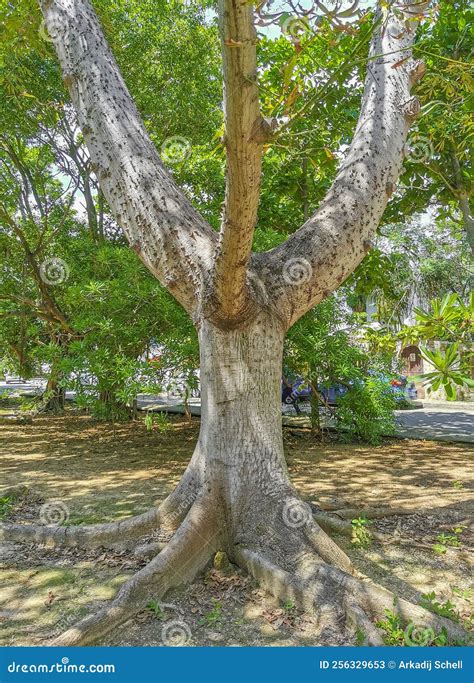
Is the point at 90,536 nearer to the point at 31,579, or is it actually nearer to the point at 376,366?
the point at 31,579

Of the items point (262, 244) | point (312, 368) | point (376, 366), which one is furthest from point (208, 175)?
point (376, 366)

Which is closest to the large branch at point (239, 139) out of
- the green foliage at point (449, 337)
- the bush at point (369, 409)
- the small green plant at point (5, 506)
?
the green foliage at point (449, 337)

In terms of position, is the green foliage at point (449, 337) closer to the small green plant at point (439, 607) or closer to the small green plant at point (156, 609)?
the small green plant at point (439, 607)

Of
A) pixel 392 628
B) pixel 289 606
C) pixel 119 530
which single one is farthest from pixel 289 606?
pixel 119 530

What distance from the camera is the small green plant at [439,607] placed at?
2.62 m

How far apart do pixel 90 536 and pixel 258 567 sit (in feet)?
4.54

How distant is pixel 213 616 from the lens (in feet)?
8.83

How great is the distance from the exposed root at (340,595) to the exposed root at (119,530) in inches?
26.4

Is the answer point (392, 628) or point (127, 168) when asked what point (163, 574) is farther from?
point (127, 168)

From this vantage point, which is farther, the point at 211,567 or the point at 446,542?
the point at 446,542

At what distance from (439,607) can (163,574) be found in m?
1.54

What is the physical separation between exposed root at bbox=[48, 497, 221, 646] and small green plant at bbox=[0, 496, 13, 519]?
2.24 meters

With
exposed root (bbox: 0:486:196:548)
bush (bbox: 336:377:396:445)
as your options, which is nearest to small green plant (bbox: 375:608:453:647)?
exposed root (bbox: 0:486:196:548)

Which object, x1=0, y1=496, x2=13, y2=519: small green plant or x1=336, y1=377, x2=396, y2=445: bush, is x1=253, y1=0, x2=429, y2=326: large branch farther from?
x1=336, y1=377, x2=396, y2=445: bush
